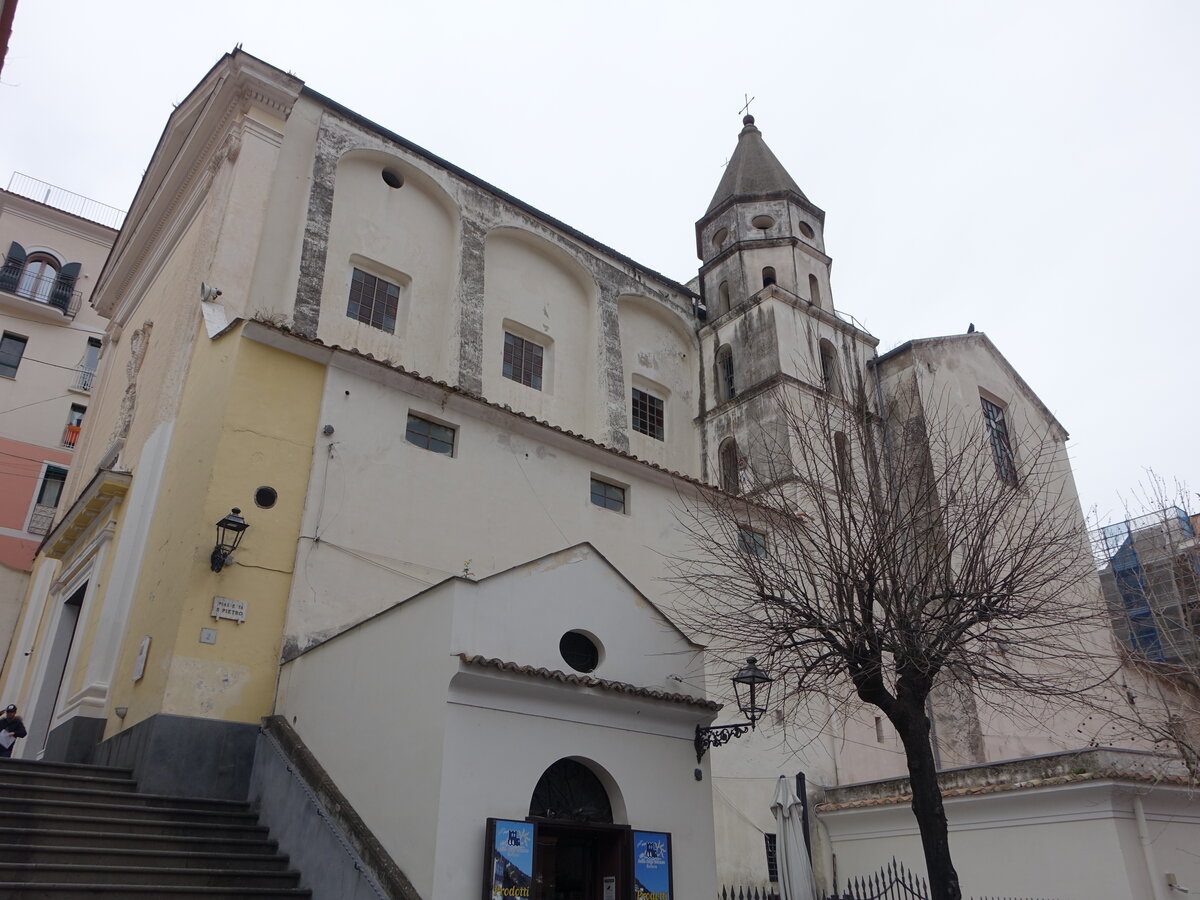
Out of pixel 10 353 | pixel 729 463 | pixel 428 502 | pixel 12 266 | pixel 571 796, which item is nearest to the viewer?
pixel 571 796

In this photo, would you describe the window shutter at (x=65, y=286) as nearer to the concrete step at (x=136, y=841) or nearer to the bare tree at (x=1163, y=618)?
the concrete step at (x=136, y=841)

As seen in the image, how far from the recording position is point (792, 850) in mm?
11828

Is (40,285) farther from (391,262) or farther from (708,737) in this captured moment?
(708,737)

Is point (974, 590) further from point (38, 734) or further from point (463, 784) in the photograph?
point (38, 734)

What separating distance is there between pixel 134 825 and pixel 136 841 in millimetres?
368

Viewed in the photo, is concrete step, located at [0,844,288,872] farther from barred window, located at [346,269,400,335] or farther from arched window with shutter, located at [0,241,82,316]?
arched window with shutter, located at [0,241,82,316]

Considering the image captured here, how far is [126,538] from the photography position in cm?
1374

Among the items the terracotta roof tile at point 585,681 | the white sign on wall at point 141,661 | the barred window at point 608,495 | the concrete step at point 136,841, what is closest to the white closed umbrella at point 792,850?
the terracotta roof tile at point 585,681

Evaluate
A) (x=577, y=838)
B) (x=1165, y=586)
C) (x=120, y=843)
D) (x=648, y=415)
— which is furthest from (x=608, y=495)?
(x=1165, y=586)

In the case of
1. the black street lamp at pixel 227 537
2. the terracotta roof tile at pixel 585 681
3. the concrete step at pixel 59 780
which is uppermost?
the black street lamp at pixel 227 537

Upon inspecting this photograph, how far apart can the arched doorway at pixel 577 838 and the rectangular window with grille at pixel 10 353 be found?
75.0 feet

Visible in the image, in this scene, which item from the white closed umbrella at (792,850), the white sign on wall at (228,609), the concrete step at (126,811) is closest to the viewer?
the concrete step at (126,811)

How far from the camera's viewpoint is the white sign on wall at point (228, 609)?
11.1 meters

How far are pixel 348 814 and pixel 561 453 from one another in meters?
7.88
